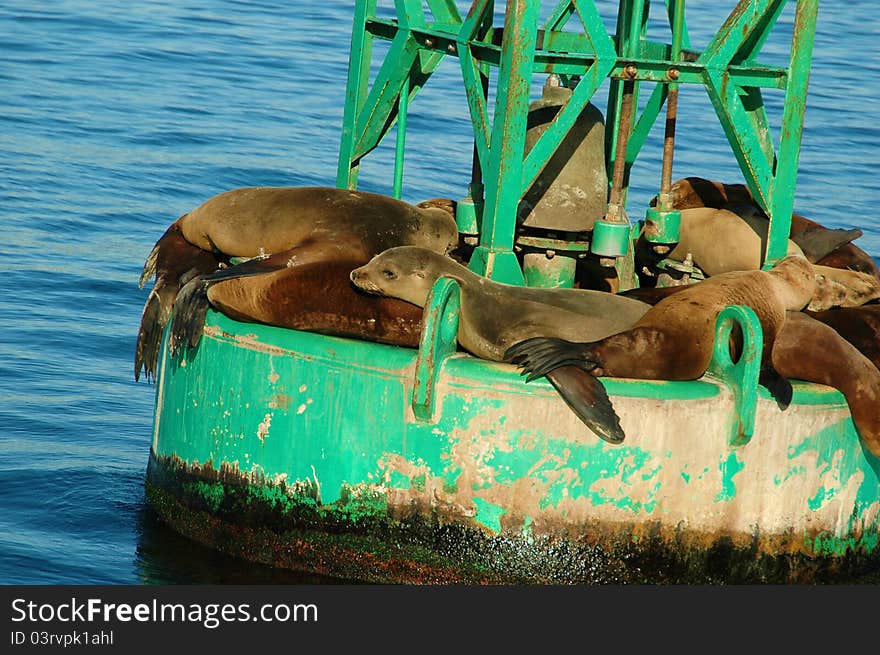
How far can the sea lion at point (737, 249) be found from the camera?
7.59 metres

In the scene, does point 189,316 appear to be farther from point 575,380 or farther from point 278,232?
point 575,380

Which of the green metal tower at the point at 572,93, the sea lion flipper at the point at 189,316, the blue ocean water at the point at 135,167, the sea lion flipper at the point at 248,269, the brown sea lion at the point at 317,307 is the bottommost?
the blue ocean water at the point at 135,167

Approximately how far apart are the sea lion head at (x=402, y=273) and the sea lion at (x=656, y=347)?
1.97 ft

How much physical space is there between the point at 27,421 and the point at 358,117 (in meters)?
2.60

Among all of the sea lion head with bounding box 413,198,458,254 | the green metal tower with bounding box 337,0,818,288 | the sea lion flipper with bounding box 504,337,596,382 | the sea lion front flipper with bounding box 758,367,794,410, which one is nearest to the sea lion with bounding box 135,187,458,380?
the sea lion head with bounding box 413,198,458,254

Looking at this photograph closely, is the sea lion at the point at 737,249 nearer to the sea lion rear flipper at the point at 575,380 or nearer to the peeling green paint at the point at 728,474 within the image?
the peeling green paint at the point at 728,474

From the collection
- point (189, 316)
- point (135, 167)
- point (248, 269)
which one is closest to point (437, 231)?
point (248, 269)

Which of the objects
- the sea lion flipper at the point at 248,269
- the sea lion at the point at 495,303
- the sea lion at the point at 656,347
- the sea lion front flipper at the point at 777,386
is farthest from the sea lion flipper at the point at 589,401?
the sea lion flipper at the point at 248,269

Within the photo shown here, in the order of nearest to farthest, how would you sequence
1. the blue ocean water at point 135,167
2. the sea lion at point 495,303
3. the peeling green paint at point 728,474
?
1. the peeling green paint at point 728,474
2. the sea lion at point 495,303
3. the blue ocean water at point 135,167

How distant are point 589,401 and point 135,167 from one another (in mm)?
10053

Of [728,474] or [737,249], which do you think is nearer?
[728,474]

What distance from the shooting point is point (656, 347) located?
627 cm

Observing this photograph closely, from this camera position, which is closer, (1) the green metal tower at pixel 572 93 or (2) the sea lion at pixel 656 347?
(2) the sea lion at pixel 656 347

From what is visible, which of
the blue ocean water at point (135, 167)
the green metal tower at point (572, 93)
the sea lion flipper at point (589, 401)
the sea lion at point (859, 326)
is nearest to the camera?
the sea lion flipper at point (589, 401)
